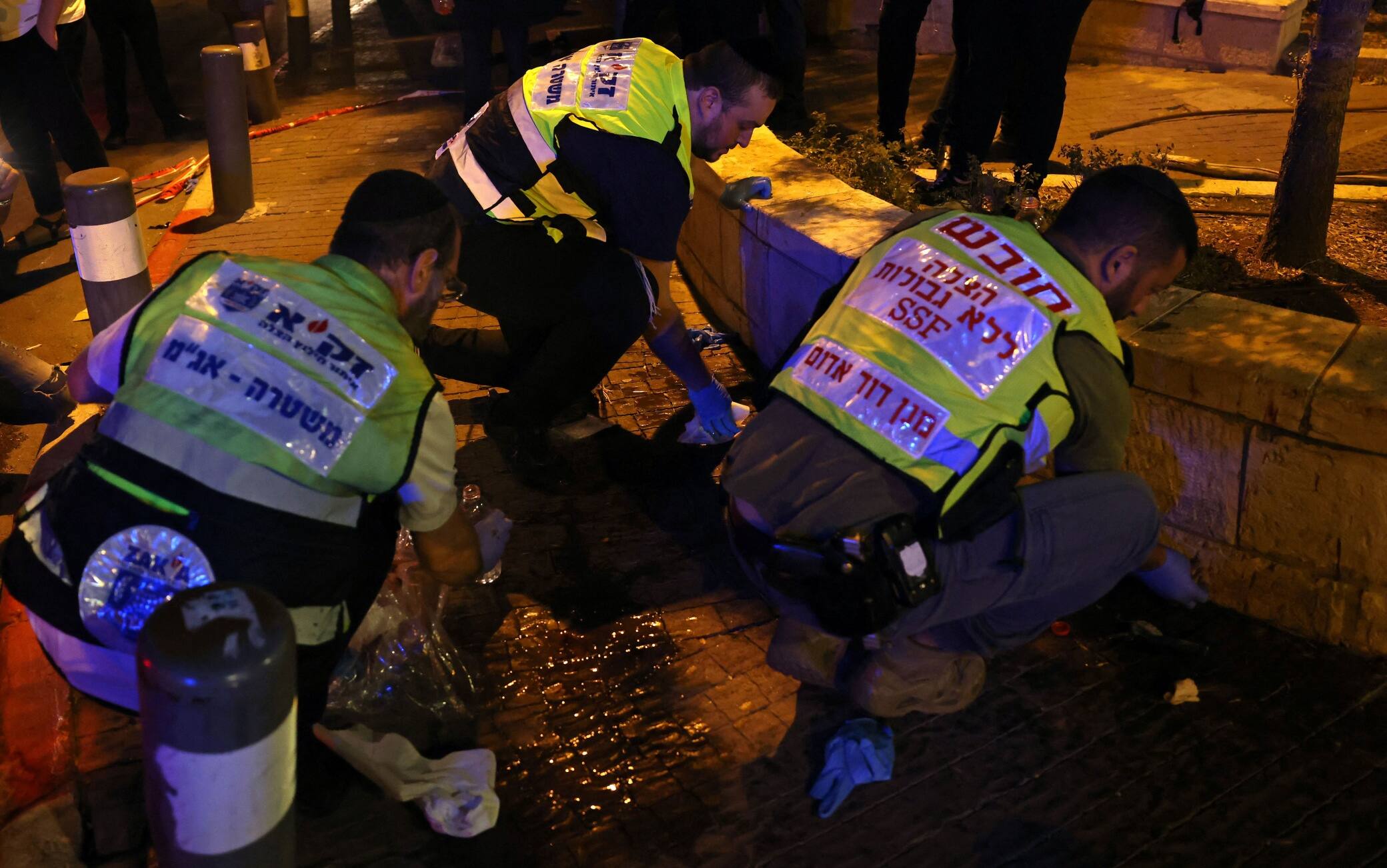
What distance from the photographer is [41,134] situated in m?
5.78

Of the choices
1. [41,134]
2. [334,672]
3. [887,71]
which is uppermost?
[887,71]

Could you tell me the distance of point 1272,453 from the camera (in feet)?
9.08

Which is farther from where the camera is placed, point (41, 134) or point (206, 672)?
point (41, 134)

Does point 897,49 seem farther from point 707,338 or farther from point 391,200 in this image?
point 391,200

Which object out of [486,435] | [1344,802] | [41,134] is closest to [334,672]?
[486,435]

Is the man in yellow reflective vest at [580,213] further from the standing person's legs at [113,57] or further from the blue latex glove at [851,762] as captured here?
the standing person's legs at [113,57]

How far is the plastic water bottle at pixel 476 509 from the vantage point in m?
3.14

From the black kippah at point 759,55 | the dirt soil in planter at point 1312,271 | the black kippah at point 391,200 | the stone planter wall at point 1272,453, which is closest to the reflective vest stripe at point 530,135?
the black kippah at point 759,55

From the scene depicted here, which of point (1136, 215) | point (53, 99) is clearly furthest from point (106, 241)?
point (1136, 215)

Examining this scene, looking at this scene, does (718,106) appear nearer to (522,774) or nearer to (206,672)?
(522,774)

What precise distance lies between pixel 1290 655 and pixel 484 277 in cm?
243

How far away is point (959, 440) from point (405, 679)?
4.42ft

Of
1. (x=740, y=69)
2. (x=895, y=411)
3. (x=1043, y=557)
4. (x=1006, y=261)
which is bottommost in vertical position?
(x=1043, y=557)

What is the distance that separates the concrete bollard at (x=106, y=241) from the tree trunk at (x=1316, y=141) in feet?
12.5
